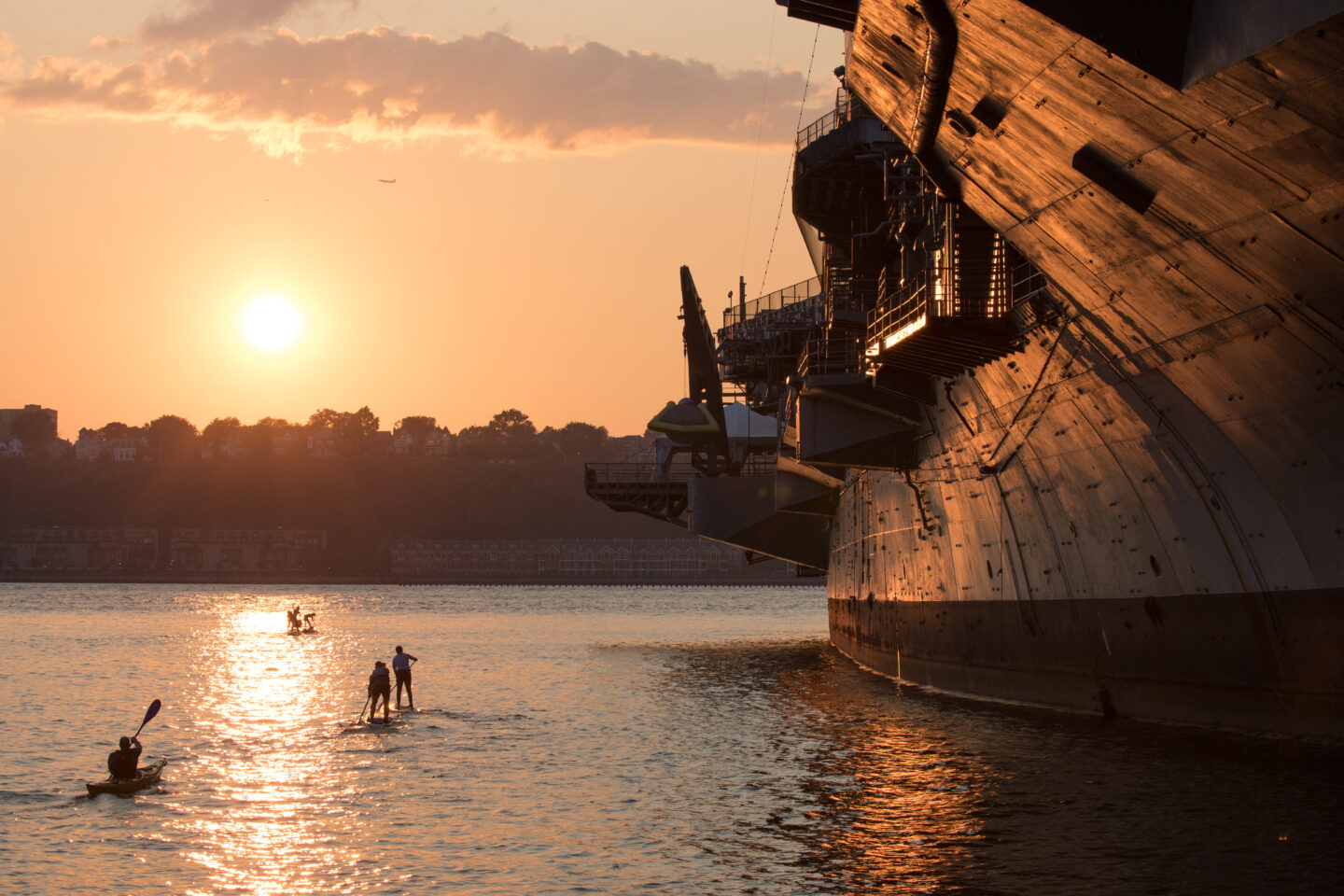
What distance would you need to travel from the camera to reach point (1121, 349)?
19.1m

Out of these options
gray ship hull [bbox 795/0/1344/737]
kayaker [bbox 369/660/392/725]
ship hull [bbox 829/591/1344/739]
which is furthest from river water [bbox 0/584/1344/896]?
gray ship hull [bbox 795/0/1344/737]

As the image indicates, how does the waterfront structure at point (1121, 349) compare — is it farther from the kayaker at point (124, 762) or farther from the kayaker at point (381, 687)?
the kayaker at point (124, 762)

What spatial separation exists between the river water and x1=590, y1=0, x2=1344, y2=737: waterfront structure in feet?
4.90

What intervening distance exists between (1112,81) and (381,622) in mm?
91867

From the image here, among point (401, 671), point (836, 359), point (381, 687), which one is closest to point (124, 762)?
point (381, 687)

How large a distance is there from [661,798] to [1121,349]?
30.6 feet

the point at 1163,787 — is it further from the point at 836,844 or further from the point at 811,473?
the point at 811,473

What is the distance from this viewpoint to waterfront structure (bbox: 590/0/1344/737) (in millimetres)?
12461

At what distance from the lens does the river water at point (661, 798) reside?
14625mm

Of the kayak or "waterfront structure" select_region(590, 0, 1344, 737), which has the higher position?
"waterfront structure" select_region(590, 0, 1344, 737)

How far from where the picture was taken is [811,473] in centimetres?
4734

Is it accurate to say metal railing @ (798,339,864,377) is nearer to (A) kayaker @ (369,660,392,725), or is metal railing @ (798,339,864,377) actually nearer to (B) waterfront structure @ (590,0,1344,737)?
(B) waterfront structure @ (590,0,1344,737)

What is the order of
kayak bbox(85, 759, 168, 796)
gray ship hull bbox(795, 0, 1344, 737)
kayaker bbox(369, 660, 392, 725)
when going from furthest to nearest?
kayaker bbox(369, 660, 392, 725), kayak bbox(85, 759, 168, 796), gray ship hull bbox(795, 0, 1344, 737)

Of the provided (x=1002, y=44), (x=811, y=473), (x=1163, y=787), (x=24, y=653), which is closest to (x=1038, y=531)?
(x=1163, y=787)
